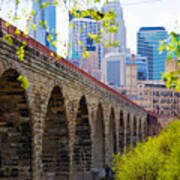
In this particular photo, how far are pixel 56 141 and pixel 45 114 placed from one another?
12.3 feet

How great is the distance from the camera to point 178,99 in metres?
117

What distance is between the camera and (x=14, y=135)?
14695 mm

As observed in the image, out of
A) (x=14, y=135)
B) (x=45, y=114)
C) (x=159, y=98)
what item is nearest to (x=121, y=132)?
(x=45, y=114)

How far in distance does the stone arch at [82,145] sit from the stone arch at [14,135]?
9240mm

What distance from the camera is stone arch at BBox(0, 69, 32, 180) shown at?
14352 millimetres

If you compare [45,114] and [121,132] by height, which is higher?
[45,114]

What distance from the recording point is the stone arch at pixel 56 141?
1931 cm

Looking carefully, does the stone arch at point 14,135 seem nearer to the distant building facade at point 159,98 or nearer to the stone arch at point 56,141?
the stone arch at point 56,141

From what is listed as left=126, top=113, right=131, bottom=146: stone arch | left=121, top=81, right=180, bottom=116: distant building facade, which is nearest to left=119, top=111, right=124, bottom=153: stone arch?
left=126, top=113, right=131, bottom=146: stone arch

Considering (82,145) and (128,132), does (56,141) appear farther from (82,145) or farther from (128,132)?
(128,132)

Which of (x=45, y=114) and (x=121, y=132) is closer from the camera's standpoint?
(x=45, y=114)

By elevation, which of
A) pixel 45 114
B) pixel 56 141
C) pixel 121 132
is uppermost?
pixel 45 114

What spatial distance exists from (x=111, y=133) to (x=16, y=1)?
3265 cm

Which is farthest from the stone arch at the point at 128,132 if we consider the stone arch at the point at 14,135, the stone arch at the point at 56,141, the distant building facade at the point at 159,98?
the distant building facade at the point at 159,98
